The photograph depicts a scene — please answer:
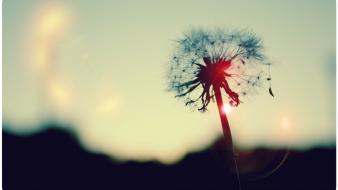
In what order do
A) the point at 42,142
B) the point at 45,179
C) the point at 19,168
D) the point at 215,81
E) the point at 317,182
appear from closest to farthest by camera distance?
the point at 215,81, the point at 317,182, the point at 45,179, the point at 19,168, the point at 42,142

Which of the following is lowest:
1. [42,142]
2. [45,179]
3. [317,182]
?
[317,182]

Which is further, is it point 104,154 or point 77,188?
point 104,154

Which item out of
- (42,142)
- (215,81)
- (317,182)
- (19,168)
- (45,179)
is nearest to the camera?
(215,81)

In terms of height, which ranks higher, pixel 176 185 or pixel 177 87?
pixel 177 87

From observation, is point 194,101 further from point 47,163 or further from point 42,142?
point 42,142

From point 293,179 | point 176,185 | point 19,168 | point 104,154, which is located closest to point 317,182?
point 293,179

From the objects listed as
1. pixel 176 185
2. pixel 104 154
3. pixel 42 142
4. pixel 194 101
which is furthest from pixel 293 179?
pixel 42 142

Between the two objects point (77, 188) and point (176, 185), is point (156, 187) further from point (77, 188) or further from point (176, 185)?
point (77, 188)
